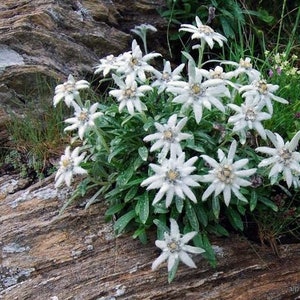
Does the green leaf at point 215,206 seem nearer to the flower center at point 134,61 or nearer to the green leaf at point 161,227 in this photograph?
the green leaf at point 161,227

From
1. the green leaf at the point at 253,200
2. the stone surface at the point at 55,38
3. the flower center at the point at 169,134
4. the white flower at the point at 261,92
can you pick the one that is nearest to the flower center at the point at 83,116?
the flower center at the point at 169,134

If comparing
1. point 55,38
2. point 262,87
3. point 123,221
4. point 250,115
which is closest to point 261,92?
point 262,87

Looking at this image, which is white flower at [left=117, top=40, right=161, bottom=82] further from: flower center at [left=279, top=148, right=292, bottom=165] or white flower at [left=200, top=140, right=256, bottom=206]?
flower center at [left=279, top=148, right=292, bottom=165]

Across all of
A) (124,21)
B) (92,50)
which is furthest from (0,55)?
(124,21)

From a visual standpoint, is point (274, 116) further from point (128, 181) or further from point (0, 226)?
point (0, 226)

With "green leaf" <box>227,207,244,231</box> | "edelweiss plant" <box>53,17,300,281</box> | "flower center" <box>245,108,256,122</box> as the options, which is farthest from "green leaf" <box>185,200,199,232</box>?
"flower center" <box>245,108,256,122</box>

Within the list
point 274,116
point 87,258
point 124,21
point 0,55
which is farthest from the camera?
point 124,21
